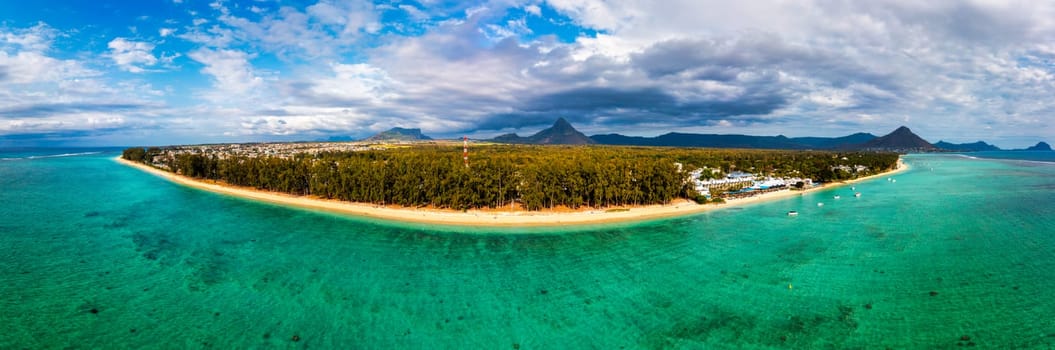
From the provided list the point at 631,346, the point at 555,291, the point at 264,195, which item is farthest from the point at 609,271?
the point at 264,195

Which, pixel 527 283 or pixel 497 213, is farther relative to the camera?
pixel 497 213

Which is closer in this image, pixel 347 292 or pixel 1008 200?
pixel 347 292

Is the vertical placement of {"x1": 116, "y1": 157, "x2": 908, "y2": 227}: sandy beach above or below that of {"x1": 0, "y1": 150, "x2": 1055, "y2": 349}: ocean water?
above

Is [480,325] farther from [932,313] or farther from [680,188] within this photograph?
[680,188]

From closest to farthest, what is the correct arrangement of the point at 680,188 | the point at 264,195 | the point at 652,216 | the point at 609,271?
the point at 609,271 < the point at 652,216 < the point at 680,188 < the point at 264,195

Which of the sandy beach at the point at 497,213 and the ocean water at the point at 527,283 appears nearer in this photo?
the ocean water at the point at 527,283

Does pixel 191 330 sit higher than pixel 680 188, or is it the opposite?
pixel 680 188

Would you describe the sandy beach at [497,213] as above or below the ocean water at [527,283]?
above

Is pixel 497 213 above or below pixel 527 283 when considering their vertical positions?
above
